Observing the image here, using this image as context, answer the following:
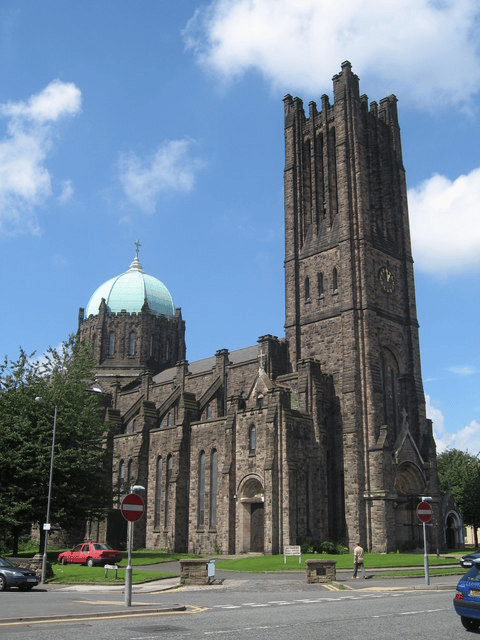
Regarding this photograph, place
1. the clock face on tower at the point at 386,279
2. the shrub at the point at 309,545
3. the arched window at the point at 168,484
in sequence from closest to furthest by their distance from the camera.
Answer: the shrub at the point at 309,545
the arched window at the point at 168,484
the clock face on tower at the point at 386,279

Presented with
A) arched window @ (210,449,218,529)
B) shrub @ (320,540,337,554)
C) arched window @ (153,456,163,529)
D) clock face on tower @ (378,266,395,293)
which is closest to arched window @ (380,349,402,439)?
clock face on tower @ (378,266,395,293)

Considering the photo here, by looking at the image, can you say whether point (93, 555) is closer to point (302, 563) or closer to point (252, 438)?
point (302, 563)

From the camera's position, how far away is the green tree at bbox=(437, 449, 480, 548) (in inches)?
2598

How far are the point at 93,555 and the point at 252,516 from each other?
11668mm

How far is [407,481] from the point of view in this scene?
48.4 metres

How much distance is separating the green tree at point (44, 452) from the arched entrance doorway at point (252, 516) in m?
8.79

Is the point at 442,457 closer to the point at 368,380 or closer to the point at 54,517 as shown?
the point at 368,380

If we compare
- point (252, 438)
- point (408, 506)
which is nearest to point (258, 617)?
point (252, 438)

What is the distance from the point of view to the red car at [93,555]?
36.8 meters

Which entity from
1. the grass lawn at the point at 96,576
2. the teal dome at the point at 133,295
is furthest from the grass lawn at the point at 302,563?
the teal dome at the point at 133,295

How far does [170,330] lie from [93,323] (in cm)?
837

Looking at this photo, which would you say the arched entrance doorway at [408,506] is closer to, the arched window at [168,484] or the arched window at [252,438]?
the arched window at [252,438]

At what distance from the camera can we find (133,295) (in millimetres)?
74750

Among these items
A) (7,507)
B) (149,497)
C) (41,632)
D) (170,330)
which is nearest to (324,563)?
(41,632)
